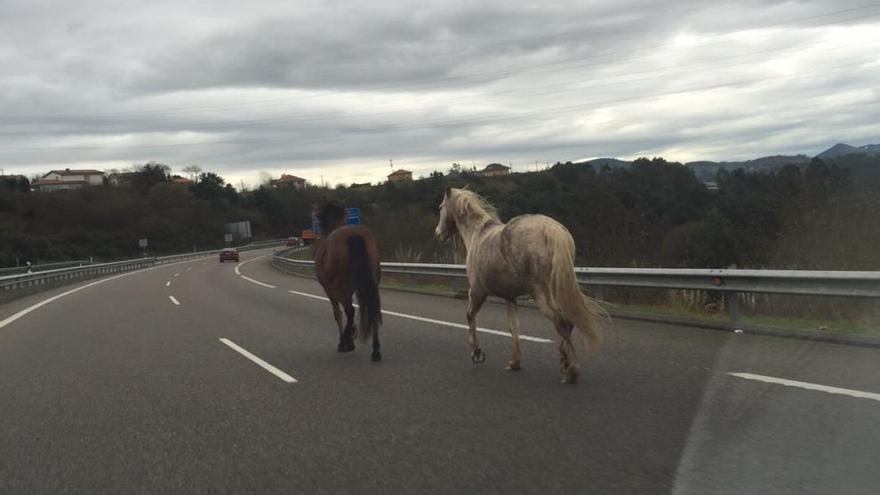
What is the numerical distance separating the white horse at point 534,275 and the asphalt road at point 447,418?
470mm

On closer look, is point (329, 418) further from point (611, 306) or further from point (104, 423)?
point (611, 306)

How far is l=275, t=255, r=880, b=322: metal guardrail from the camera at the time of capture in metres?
8.08

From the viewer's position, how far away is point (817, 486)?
3.77 meters

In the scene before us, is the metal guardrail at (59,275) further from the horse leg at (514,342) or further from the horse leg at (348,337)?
the horse leg at (514,342)

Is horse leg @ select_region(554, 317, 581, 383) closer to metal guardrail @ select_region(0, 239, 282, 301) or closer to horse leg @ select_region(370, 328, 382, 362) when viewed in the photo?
horse leg @ select_region(370, 328, 382, 362)

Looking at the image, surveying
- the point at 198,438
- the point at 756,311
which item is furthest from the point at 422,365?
the point at 756,311

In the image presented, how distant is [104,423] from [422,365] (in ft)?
10.5

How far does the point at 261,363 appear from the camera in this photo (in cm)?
839

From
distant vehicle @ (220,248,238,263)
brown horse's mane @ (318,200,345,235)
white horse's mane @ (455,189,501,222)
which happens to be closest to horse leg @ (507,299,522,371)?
white horse's mane @ (455,189,501,222)

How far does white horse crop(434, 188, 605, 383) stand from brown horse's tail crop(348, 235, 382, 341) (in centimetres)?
130

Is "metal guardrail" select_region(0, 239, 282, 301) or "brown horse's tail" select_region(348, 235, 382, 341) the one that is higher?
"brown horse's tail" select_region(348, 235, 382, 341)

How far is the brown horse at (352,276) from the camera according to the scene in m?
8.34

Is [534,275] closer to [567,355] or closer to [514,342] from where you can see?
[567,355]

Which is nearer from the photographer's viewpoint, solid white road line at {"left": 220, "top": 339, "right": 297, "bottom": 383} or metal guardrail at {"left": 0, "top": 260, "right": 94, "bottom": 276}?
solid white road line at {"left": 220, "top": 339, "right": 297, "bottom": 383}
